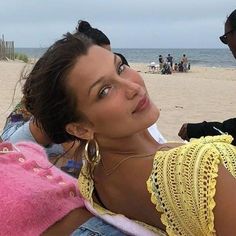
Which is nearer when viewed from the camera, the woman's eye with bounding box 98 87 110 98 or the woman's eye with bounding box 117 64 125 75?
the woman's eye with bounding box 98 87 110 98

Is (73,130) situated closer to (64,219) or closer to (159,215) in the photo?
(64,219)

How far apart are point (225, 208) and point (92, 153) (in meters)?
0.53

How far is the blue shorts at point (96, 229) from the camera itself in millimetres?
1601

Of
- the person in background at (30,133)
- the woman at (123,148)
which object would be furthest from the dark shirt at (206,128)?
the woman at (123,148)

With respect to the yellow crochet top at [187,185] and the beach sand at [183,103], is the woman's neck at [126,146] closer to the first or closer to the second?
the yellow crochet top at [187,185]

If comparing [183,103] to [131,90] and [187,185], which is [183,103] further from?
[187,185]

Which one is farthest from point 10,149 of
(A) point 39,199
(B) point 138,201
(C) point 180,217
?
(C) point 180,217

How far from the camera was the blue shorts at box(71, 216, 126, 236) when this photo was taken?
1.60 metres

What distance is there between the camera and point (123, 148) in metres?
1.67

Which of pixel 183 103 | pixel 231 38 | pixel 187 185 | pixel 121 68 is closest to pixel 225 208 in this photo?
pixel 187 185

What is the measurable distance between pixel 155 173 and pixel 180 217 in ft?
0.45

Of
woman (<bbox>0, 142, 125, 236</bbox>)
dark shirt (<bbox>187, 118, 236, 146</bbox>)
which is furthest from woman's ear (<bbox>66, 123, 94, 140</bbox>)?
dark shirt (<bbox>187, 118, 236, 146</bbox>)

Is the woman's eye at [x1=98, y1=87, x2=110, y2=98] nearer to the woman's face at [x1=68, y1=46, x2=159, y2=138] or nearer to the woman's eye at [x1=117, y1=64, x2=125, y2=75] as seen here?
the woman's face at [x1=68, y1=46, x2=159, y2=138]

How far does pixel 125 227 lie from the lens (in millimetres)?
1585
